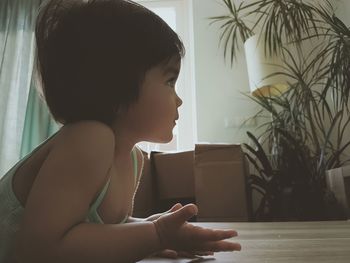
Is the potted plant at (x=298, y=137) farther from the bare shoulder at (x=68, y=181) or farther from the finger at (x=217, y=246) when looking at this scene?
the bare shoulder at (x=68, y=181)

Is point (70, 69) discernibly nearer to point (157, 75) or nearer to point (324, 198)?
point (157, 75)

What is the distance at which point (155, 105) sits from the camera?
480 mm

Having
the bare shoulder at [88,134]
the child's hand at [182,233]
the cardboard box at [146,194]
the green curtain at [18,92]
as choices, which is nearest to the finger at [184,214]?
the child's hand at [182,233]

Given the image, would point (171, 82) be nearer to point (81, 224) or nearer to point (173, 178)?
point (81, 224)

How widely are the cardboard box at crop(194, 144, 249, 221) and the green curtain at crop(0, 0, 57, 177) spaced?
1.46 meters

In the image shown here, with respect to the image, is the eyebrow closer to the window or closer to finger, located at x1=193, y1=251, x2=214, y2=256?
finger, located at x1=193, y1=251, x2=214, y2=256

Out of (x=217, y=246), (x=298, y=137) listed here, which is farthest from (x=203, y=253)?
(x=298, y=137)

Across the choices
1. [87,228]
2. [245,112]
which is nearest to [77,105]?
[87,228]

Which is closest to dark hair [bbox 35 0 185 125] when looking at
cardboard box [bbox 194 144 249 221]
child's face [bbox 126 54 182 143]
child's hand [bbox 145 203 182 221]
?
child's face [bbox 126 54 182 143]

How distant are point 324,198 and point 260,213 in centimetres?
41

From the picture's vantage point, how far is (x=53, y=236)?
34 cm

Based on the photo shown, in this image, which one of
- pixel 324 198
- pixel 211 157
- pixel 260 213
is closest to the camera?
pixel 324 198

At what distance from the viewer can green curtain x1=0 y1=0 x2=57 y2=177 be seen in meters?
2.79

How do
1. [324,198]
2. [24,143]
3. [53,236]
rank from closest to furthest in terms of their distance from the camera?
[53,236] < [324,198] < [24,143]
